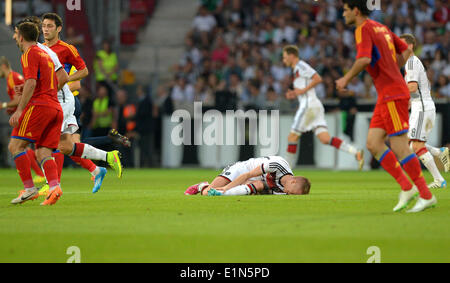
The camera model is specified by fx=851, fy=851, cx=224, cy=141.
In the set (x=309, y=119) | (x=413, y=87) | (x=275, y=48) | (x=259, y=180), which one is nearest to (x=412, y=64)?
(x=413, y=87)

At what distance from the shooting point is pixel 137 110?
2319cm

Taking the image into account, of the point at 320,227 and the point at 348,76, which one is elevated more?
the point at 348,76

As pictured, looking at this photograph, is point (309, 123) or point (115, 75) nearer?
point (309, 123)

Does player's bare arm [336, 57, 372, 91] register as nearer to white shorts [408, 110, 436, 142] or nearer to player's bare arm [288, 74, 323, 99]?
white shorts [408, 110, 436, 142]

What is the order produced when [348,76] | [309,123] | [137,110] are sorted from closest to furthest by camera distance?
[348,76], [309,123], [137,110]

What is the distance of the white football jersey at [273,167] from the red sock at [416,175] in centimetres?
240

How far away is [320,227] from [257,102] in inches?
613

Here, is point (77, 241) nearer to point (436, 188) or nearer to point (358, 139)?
point (436, 188)

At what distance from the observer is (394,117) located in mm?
8555

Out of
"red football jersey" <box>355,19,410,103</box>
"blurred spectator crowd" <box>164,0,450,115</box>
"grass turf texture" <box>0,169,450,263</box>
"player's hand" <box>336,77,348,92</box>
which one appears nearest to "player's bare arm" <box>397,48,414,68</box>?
"red football jersey" <box>355,19,410,103</box>

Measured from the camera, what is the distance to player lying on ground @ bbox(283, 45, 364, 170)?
17.0m

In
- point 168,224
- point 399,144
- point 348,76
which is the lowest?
point 168,224

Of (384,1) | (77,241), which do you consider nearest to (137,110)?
(384,1)

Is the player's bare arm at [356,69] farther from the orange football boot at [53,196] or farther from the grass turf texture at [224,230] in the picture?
the orange football boot at [53,196]
